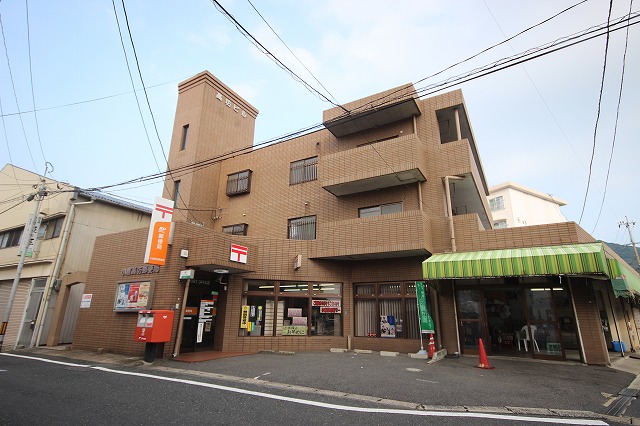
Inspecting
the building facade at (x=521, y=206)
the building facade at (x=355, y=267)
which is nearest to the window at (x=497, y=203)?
the building facade at (x=521, y=206)

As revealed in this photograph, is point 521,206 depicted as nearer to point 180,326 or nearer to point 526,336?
point 526,336

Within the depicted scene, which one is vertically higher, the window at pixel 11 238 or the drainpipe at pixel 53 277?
the window at pixel 11 238

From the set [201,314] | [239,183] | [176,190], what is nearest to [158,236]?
[201,314]

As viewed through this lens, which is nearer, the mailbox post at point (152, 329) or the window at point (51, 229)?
the mailbox post at point (152, 329)

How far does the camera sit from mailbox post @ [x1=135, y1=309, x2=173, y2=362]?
10984mm

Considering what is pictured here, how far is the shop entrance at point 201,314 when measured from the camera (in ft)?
42.6

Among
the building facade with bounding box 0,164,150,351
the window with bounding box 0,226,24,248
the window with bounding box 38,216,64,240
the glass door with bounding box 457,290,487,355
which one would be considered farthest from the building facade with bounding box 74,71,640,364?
the window with bounding box 0,226,24,248

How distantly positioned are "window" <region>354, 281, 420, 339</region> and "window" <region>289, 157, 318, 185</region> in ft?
21.0

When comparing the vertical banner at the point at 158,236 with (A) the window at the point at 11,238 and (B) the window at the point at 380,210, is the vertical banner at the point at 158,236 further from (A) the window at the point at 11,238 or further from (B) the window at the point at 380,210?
(A) the window at the point at 11,238

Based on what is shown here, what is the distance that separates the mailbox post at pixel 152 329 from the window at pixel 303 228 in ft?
25.0

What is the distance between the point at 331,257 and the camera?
15195 millimetres

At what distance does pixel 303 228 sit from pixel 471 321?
8825 millimetres

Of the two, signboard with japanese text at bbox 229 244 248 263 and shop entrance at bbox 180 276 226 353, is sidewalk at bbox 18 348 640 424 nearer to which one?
shop entrance at bbox 180 276 226 353

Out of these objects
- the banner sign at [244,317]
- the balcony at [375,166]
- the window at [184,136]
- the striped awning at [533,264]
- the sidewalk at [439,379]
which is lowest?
the sidewalk at [439,379]
